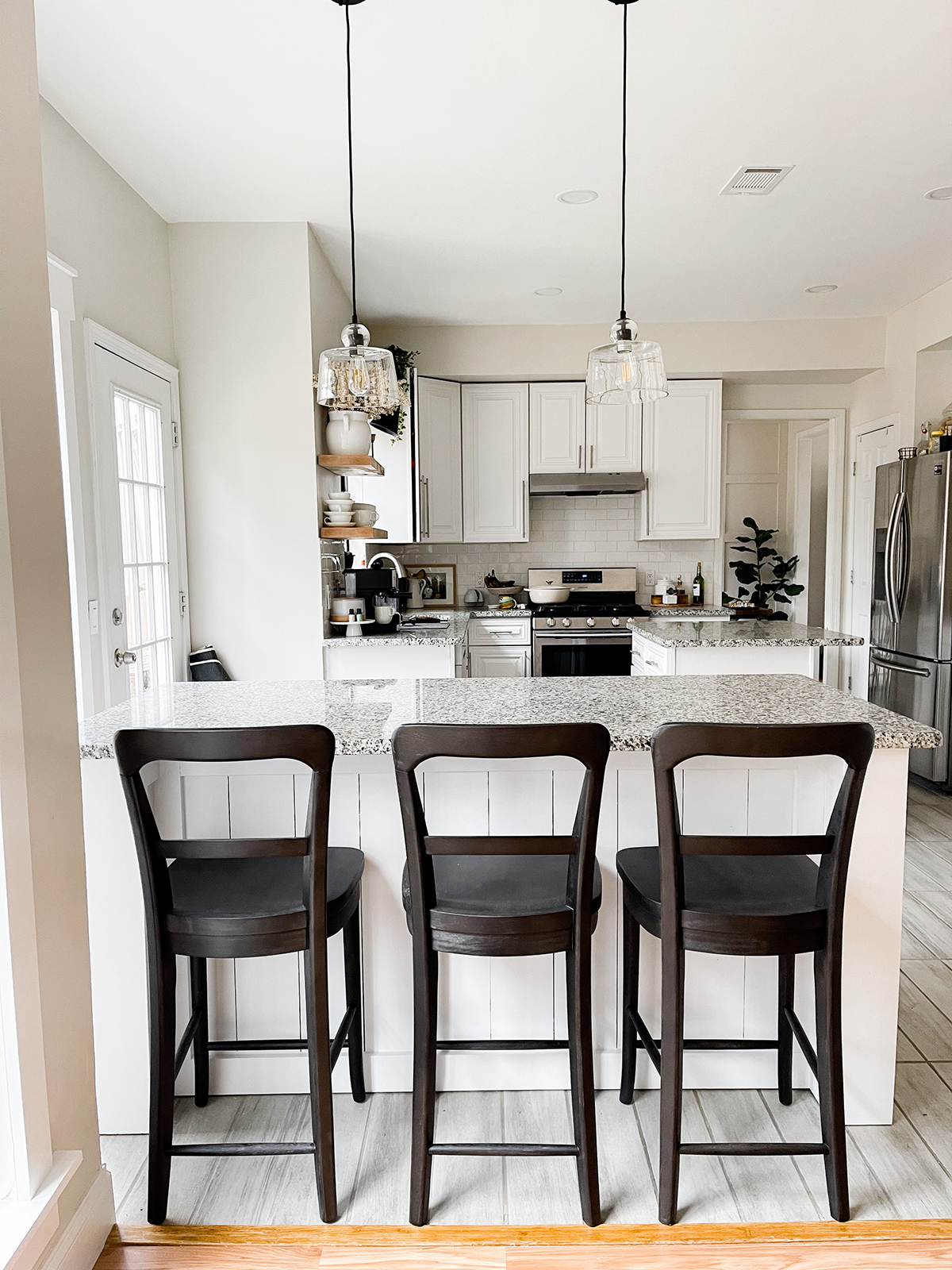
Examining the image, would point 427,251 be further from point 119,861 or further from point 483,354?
point 119,861

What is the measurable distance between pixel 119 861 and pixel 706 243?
368 cm

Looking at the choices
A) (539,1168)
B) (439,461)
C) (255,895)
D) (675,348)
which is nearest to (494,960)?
(539,1168)

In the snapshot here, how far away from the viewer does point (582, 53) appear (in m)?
2.44

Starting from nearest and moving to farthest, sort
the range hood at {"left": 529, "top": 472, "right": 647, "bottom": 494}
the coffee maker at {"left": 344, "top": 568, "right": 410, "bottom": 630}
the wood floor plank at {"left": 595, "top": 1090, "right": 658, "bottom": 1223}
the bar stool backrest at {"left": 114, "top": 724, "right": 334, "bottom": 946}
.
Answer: the bar stool backrest at {"left": 114, "top": 724, "right": 334, "bottom": 946} < the wood floor plank at {"left": 595, "top": 1090, "right": 658, "bottom": 1223} < the coffee maker at {"left": 344, "top": 568, "right": 410, "bottom": 630} < the range hood at {"left": 529, "top": 472, "right": 647, "bottom": 494}

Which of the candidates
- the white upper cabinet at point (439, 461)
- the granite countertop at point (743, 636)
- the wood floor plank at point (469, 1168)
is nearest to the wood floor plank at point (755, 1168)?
the wood floor plank at point (469, 1168)

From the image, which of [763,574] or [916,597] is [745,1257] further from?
[763,574]

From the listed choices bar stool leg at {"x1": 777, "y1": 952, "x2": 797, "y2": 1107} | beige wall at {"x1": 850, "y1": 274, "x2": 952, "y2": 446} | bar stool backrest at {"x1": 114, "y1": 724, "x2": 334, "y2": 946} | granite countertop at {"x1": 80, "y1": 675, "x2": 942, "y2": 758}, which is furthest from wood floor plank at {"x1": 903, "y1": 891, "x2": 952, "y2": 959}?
beige wall at {"x1": 850, "y1": 274, "x2": 952, "y2": 446}

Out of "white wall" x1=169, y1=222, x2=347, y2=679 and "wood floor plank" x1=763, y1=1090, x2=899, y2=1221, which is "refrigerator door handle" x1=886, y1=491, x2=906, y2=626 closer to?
"white wall" x1=169, y1=222, x2=347, y2=679

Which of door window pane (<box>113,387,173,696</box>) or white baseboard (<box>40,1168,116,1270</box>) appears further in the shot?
door window pane (<box>113,387,173,696</box>)

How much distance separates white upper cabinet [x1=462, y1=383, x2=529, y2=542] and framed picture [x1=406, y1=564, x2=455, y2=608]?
1.39ft

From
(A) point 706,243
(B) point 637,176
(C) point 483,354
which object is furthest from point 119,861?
(C) point 483,354

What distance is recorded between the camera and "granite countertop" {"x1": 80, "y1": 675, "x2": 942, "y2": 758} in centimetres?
175

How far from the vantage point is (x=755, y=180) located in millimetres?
3254

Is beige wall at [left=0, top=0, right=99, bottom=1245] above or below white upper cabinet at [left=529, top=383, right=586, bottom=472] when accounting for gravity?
below
